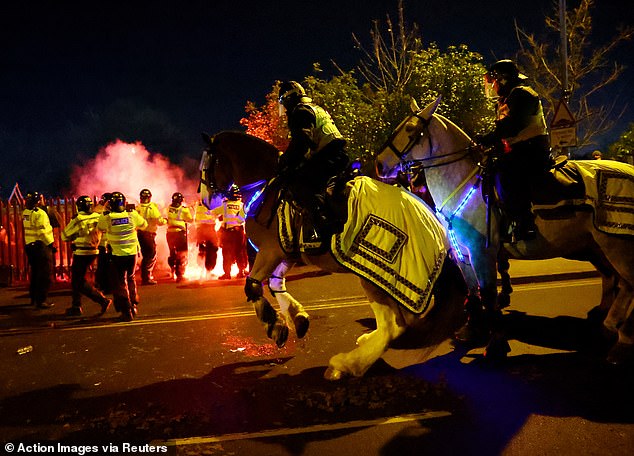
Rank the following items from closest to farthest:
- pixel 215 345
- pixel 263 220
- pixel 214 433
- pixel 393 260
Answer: pixel 214 433
pixel 393 260
pixel 263 220
pixel 215 345

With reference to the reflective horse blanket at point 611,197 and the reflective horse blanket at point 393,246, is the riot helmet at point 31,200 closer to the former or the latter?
the reflective horse blanket at point 393,246

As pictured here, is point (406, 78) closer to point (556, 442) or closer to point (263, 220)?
point (263, 220)

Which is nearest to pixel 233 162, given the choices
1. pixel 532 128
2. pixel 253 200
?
pixel 253 200

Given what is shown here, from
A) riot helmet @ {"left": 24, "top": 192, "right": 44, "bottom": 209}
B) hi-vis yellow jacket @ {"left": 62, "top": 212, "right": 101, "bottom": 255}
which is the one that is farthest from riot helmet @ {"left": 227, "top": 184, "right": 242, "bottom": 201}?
riot helmet @ {"left": 24, "top": 192, "right": 44, "bottom": 209}

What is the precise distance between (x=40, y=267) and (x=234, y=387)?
21.2ft

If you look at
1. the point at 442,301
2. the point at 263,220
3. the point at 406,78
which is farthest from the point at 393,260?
the point at 406,78

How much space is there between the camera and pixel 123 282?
8164mm

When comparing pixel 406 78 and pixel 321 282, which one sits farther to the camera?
pixel 406 78

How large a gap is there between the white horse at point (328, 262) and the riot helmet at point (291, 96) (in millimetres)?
652

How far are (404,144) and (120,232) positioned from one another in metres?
5.16

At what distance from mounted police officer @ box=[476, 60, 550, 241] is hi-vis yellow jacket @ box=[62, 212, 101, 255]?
22.5 feet

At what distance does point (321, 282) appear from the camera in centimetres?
1105

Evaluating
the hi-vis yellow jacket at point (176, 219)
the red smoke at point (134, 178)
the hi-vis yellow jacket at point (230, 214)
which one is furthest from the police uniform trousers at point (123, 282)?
the red smoke at point (134, 178)

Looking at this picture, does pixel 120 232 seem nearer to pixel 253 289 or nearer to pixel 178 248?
pixel 253 289
